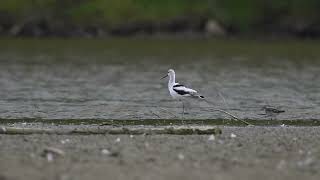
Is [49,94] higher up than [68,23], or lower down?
lower down

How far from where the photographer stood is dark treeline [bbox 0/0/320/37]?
8200 cm

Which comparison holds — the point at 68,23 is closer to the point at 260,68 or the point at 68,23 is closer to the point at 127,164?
the point at 260,68

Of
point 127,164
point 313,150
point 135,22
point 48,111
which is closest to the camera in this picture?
point 127,164

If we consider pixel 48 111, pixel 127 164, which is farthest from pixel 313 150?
pixel 48 111

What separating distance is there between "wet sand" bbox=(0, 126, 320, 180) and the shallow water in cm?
775

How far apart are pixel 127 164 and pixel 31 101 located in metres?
17.2

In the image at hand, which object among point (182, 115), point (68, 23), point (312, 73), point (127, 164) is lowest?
point (127, 164)

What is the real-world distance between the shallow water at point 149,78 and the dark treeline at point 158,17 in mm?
9562

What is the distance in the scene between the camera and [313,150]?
18.2m

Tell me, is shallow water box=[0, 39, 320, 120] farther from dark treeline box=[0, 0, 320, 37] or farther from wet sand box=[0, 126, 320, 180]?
dark treeline box=[0, 0, 320, 37]

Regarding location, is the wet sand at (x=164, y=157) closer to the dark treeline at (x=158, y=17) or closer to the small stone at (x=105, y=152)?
the small stone at (x=105, y=152)

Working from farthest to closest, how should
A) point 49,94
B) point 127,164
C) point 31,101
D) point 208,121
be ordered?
1. point 49,94
2. point 31,101
3. point 208,121
4. point 127,164

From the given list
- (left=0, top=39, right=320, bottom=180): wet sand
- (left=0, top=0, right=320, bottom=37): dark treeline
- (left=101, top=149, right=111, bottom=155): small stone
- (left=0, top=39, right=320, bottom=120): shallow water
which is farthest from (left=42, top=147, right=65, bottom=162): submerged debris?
(left=0, top=0, right=320, bottom=37): dark treeline

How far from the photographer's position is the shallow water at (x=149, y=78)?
1182 inches
